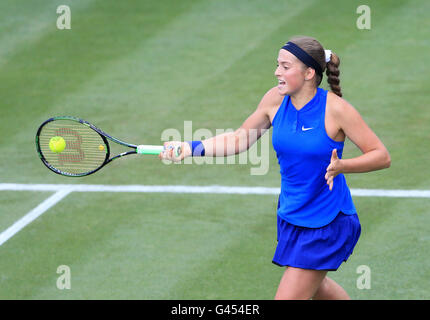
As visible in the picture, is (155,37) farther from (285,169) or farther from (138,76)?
(285,169)

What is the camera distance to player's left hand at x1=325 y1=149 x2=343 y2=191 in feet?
19.2

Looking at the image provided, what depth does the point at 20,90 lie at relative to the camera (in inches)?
483

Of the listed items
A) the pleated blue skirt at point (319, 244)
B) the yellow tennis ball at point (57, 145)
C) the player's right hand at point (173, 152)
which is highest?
the yellow tennis ball at point (57, 145)

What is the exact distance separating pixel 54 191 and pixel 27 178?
522mm

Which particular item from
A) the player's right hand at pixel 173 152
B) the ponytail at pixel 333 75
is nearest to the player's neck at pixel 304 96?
the ponytail at pixel 333 75

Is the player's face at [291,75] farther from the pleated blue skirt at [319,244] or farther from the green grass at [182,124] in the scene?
the green grass at [182,124]

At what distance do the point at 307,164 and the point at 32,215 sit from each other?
3.88 m

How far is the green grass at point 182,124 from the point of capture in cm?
803

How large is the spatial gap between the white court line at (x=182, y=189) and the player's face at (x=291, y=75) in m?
3.40

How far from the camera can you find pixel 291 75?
625 cm

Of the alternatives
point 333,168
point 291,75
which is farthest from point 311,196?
point 291,75
